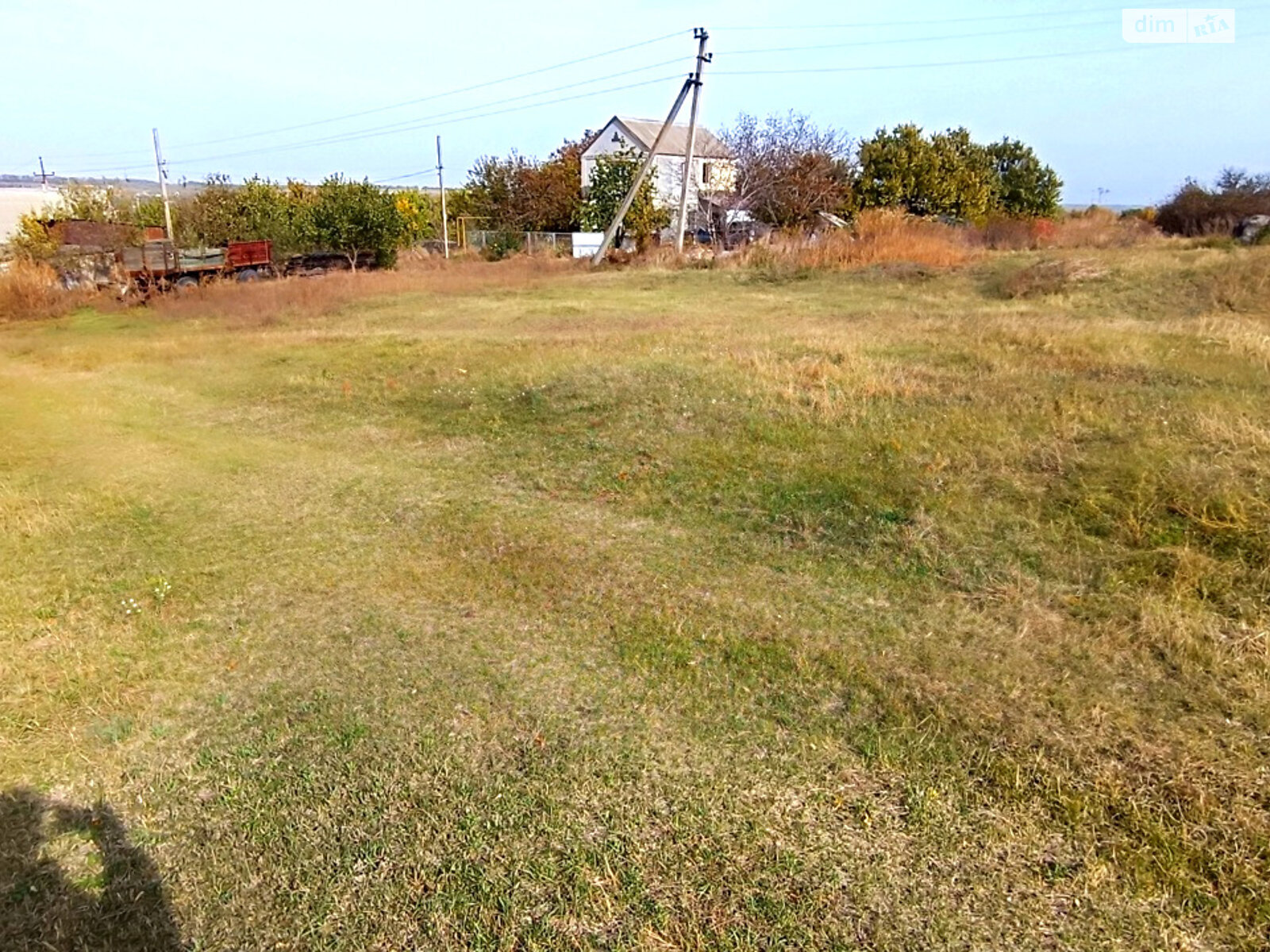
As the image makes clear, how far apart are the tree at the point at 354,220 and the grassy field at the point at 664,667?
17.8 m

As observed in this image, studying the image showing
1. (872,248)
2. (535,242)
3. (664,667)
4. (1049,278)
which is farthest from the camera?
(535,242)

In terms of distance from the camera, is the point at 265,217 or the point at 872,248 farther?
the point at 265,217

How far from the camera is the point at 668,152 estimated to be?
3912cm

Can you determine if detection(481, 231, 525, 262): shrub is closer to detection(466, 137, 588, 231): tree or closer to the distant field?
detection(466, 137, 588, 231): tree

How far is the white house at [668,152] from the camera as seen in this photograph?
A: 3391 cm

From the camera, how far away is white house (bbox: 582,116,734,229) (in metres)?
33.9

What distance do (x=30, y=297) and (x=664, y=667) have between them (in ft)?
72.3

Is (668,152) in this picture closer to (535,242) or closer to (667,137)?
(667,137)

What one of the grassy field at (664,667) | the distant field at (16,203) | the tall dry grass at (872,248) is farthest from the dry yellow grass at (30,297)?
the tall dry grass at (872,248)

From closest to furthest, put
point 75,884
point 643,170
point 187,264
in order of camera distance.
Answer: point 75,884, point 187,264, point 643,170

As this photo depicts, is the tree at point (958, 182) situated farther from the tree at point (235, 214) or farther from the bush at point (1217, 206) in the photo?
the tree at point (235, 214)

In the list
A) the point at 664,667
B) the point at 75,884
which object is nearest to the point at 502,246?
the point at 664,667

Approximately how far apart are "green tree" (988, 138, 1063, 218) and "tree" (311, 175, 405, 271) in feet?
99.6

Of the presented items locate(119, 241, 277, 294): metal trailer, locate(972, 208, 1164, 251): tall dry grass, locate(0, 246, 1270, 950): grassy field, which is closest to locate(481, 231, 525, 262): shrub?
locate(119, 241, 277, 294): metal trailer
